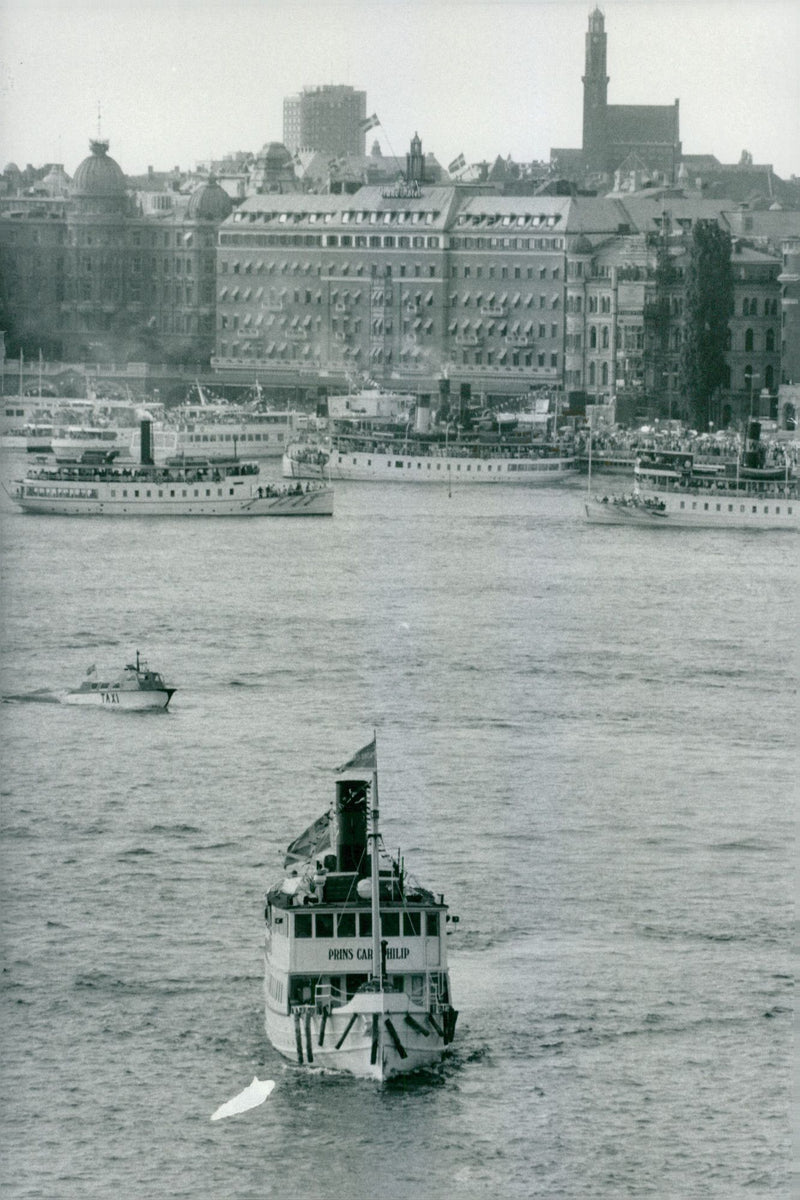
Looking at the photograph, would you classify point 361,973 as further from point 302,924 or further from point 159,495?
point 159,495

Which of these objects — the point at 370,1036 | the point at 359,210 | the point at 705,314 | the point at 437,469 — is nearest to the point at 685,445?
the point at 437,469

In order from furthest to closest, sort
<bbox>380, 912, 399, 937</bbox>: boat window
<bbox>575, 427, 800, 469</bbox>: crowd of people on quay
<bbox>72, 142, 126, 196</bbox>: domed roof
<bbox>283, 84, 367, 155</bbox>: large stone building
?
<bbox>72, 142, 126, 196</bbox>: domed roof
<bbox>575, 427, 800, 469</bbox>: crowd of people on quay
<bbox>283, 84, 367, 155</bbox>: large stone building
<bbox>380, 912, 399, 937</bbox>: boat window

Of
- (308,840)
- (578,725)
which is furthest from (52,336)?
(308,840)

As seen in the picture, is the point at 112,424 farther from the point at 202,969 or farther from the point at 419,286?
the point at 202,969

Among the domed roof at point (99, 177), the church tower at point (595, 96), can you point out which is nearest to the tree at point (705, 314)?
the church tower at point (595, 96)

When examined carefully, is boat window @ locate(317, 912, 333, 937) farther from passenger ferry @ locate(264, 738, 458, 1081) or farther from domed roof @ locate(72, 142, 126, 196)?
domed roof @ locate(72, 142, 126, 196)

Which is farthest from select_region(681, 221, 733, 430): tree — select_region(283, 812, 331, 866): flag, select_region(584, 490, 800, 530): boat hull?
select_region(283, 812, 331, 866): flag
